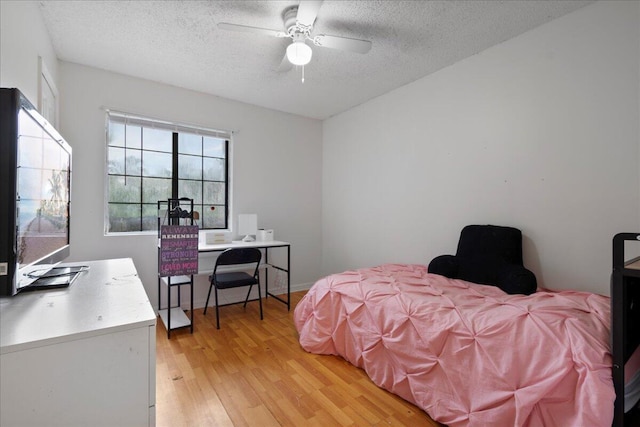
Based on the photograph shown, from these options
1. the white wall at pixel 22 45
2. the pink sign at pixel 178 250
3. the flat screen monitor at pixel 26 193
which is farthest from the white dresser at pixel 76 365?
the pink sign at pixel 178 250

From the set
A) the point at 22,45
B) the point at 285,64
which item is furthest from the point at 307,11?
the point at 22,45

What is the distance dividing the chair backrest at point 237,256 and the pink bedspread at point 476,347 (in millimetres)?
959

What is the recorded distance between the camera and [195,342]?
246 cm

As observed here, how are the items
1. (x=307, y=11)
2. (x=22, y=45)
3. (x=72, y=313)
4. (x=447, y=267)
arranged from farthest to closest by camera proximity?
(x=447, y=267) < (x=307, y=11) < (x=22, y=45) < (x=72, y=313)

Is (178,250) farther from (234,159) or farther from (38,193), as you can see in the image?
Answer: (38,193)

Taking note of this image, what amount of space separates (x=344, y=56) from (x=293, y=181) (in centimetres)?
187

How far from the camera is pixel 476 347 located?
1463 mm

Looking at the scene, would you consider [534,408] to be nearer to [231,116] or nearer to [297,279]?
[297,279]

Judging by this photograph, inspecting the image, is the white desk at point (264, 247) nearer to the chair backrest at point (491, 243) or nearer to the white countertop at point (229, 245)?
the white countertop at point (229, 245)

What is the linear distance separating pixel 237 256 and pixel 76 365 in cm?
210

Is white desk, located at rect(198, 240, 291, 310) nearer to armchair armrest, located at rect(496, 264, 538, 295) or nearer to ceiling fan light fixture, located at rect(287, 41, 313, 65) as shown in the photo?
ceiling fan light fixture, located at rect(287, 41, 313, 65)

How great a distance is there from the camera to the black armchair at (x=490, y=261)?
78.0 inches

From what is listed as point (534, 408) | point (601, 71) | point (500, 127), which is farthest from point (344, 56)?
point (534, 408)

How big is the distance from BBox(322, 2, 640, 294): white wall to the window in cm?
193
